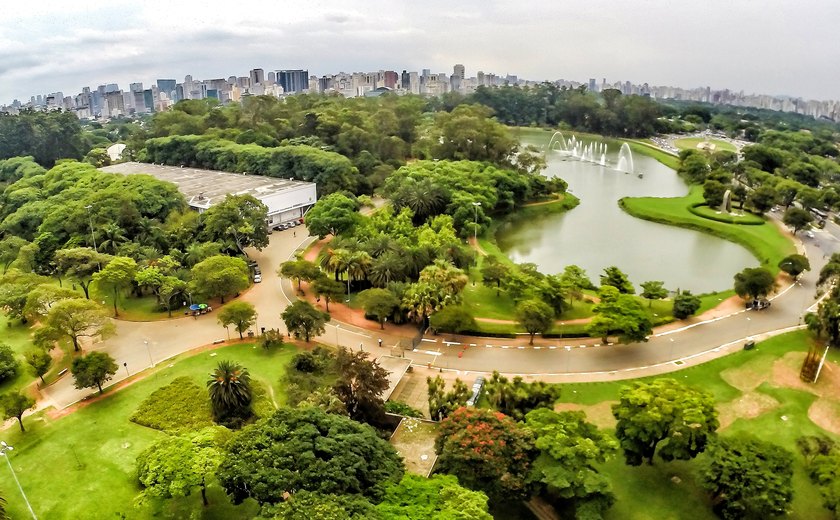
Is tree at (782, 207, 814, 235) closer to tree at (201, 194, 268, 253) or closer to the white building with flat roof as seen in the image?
the white building with flat roof

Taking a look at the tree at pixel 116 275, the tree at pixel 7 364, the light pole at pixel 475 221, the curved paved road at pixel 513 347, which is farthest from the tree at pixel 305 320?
the light pole at pixel 475 221

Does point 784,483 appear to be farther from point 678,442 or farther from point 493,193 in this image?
point 493,193

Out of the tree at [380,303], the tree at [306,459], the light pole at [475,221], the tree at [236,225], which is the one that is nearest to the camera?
the tree at [306,459]

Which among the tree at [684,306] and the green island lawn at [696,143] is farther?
the green island lawn at [696,143]

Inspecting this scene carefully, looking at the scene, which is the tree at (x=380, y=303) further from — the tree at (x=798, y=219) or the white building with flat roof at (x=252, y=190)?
the tree at (x=798, y=219)

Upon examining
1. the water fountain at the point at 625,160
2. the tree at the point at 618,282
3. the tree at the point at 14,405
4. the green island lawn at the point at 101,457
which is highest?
the water fountain at the point at 625,160

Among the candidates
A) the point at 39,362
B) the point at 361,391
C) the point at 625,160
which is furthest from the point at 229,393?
the point at 625,160

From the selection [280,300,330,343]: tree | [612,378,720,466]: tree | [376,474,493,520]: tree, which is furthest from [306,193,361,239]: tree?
[376,474,493,520]: tree

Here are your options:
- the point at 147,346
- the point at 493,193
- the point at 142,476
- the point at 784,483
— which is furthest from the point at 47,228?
the point at 784,483
